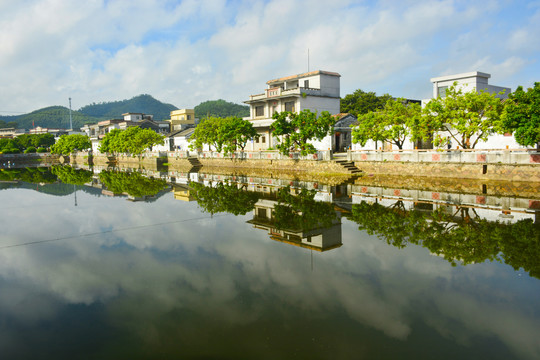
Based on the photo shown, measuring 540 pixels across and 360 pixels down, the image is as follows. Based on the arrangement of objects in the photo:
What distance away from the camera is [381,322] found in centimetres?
709

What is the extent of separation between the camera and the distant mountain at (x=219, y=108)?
459 ft

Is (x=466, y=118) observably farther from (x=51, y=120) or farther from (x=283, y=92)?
(x=51, y=120)

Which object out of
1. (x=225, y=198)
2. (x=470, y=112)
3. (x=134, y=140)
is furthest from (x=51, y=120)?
(x=470, y=112)

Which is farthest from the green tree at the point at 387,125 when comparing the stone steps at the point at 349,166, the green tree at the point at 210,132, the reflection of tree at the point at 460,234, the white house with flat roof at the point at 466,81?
the green tree at the point at 210,132

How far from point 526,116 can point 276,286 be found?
20.1 meters

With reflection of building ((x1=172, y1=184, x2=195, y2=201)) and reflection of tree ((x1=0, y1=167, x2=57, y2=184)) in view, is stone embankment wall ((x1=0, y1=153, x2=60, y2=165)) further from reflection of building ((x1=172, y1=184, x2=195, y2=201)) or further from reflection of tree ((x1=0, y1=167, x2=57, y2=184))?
reflection of building ((x1=172, y1=184, x2=195, y2=201))

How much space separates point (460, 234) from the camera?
1305 centimetres

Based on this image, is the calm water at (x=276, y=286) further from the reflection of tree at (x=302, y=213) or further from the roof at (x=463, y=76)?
the roof at (x=463, y=76)

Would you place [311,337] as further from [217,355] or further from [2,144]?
[2,144]

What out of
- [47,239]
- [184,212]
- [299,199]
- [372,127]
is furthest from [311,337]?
[372,127]

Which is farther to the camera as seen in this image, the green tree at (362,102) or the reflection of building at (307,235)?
the green tree at (362,102)

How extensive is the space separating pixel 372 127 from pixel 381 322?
89.7 ft

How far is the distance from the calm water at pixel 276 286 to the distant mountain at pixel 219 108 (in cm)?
12513

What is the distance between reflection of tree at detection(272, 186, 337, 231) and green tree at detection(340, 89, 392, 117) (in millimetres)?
38511
